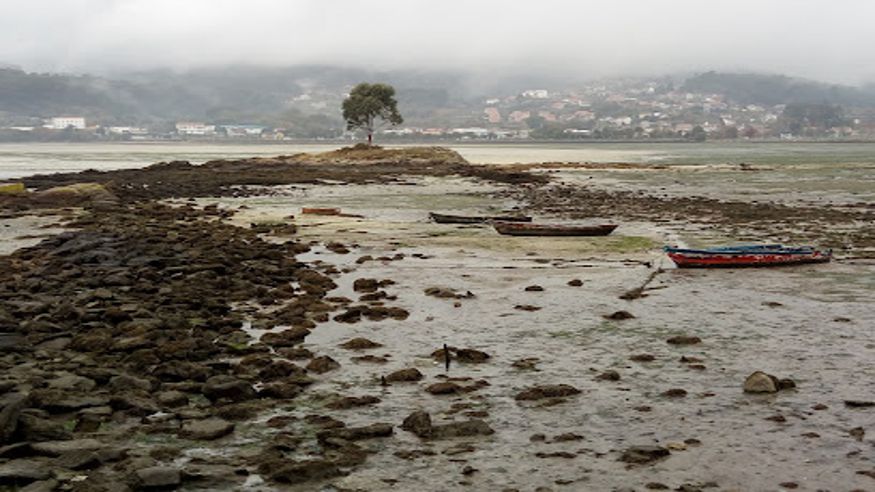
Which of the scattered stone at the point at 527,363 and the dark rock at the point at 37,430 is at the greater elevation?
the dark rock at the point at 37,430

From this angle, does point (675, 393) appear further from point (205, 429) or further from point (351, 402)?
point (205, 429)

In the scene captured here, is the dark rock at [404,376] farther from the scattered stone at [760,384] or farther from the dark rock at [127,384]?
the scattered stone at [760,384]

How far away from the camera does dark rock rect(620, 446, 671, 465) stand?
1161 centimetres

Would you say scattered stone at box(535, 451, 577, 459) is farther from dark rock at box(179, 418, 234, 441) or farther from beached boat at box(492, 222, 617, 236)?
beached boat at box(492, 222, 617, 236)

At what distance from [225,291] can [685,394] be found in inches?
528

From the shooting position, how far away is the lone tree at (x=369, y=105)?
12325 cm

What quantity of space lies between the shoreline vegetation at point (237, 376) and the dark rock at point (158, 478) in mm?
25

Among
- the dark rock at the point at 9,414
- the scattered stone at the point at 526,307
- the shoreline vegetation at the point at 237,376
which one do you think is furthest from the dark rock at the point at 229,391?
the scattered stone at the point at 526,307

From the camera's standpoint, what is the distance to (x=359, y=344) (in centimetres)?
1809

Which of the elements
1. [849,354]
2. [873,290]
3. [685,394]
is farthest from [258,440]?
[873,290]

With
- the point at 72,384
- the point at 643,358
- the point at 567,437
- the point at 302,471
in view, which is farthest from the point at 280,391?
the point at 643,358

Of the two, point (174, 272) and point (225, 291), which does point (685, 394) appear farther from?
point (174, 272)

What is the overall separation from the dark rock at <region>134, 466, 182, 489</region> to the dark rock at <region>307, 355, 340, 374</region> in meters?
5.57

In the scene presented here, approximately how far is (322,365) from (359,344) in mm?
1903
